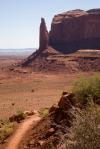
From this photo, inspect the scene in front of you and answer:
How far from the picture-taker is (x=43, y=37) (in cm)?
10162

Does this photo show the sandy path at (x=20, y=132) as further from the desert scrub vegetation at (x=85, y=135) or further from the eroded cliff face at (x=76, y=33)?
the eroded cliff face at (x=76, y=33)

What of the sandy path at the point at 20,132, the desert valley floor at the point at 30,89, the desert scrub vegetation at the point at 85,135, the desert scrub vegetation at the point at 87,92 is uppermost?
the desert scrub vegetation at the point at 85,135

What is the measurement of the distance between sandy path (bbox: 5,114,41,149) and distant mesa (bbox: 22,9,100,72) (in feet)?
230

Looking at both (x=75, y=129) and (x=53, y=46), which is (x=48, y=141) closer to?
(x=75, y=129)

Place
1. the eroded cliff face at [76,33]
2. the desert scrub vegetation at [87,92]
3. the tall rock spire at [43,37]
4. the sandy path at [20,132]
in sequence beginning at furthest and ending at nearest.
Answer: the tall rock spire at [43,37] < the eroded cliff face at [76,33] < the sandy path at [20,132] < the desert scrub vegetation at [87,92]

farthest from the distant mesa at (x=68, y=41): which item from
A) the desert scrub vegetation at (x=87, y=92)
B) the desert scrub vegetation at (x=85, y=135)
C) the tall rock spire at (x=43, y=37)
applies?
the desert scrub vegetation at (x=85, y=135)

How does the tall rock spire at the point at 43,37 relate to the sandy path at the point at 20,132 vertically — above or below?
below

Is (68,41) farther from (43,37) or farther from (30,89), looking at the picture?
(30,89)

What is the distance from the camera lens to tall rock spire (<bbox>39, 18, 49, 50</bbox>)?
10050 cm

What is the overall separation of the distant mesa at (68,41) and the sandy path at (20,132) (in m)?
70.1

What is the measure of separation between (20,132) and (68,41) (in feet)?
280

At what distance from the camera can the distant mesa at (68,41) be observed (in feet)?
302

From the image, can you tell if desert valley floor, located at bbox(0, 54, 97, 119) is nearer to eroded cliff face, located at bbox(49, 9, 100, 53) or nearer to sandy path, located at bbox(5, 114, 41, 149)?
sandy path, located at bbox(5, 114, 41, 149)

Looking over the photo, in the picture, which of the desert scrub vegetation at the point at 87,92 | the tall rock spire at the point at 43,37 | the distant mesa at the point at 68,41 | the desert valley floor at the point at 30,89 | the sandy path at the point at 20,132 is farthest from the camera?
the tall rock spire at the point at 43,37
